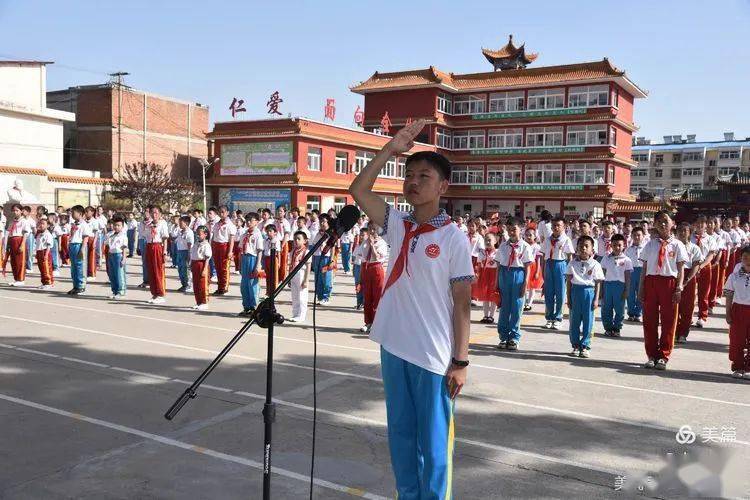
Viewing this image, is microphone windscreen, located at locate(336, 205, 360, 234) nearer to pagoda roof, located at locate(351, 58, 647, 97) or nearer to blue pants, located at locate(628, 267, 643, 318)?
blue pants, located at locate(628, 267, 643, 318)

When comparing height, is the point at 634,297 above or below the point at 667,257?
below

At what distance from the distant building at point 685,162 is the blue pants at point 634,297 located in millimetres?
63714

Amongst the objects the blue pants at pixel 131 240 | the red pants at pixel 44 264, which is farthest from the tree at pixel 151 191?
the red pants at pixel 44 264

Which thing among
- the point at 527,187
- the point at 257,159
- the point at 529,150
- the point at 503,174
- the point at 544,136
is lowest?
the point at 527,187

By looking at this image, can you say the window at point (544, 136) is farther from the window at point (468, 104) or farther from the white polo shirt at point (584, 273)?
the white polo shirt at point (584, 273)

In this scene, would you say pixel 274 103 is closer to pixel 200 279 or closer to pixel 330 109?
pixel 330 109

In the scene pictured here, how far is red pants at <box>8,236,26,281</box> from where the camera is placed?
14.1 m

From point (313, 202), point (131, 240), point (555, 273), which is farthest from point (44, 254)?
point (313, 202)

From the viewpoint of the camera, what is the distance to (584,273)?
28.1 feet

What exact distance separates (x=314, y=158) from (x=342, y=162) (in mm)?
2393

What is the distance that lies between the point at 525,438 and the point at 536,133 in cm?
4306

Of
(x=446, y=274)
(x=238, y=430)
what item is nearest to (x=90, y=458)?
(x=238, y=430)

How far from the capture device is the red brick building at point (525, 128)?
141ft

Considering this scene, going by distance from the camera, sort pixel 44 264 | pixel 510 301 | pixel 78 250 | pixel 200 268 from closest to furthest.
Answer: pixel 510 301 → pixel 200 268 → pixel 78 250 → pixel 44 264
